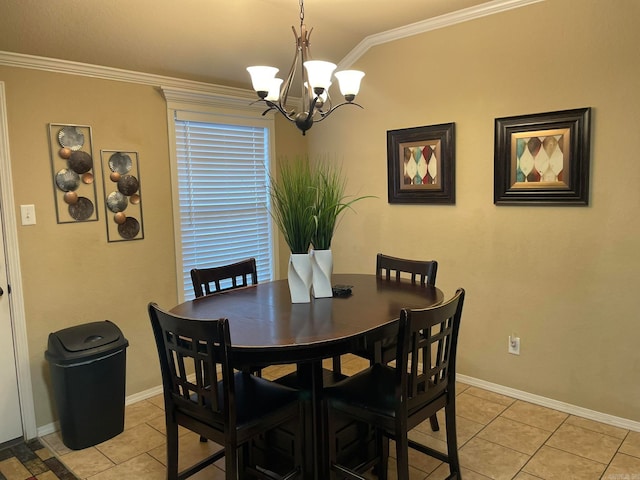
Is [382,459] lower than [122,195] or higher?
lower

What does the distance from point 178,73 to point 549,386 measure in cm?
322

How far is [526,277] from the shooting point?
3.01m

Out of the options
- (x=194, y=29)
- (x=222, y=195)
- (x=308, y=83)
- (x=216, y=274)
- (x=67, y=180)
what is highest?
(x=194, y=29)

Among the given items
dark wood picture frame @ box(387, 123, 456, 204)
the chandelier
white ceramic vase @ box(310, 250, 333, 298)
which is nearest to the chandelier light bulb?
the chandelier

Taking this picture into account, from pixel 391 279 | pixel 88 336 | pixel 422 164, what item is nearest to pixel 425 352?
pixel 391 279

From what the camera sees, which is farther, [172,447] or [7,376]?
[7,376]

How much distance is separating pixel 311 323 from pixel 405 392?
48cm

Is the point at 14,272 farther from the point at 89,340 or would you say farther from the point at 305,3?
the point at 305,3

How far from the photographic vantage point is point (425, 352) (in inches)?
75.4

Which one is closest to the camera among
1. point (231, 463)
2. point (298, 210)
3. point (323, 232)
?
point (231, 463)

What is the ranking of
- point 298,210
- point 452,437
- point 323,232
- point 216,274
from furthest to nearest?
point 216,274 → point 323,232 → point 298,210 → point 452,437

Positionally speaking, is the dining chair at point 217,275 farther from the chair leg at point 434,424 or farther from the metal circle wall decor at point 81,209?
the chair leg at point 434,424

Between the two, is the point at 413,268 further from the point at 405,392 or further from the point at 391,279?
the point at 405,392

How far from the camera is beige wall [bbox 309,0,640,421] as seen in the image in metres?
2.61
